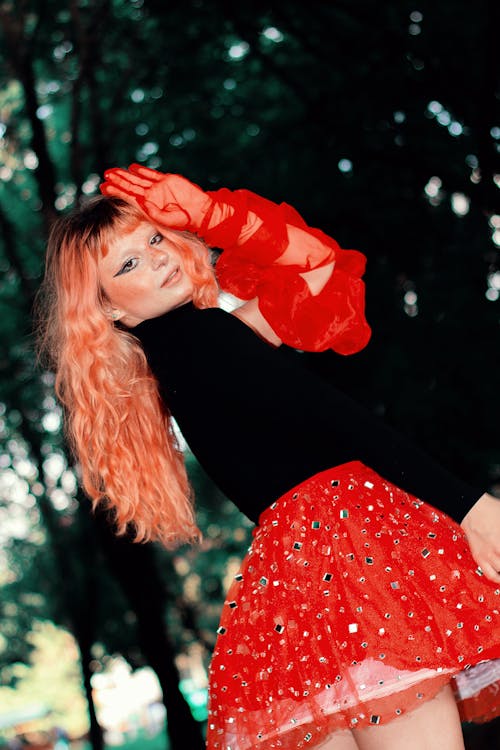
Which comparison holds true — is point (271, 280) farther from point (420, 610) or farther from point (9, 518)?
point (9, 518)

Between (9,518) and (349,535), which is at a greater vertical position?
(349,535)

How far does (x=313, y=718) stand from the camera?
178 centimetres

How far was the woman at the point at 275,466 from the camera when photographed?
178cm

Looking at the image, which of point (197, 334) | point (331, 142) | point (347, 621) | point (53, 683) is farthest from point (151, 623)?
point (53, 683)

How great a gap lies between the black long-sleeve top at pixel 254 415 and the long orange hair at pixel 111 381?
0.19 meters

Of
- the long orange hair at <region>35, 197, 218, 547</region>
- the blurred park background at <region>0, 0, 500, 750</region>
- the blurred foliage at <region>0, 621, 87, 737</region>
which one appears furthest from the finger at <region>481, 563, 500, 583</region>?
the blurred foliage at <region>0, 621, 87, 737</region>

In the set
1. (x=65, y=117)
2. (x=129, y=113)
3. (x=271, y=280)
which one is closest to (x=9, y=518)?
(x=65, y=117)

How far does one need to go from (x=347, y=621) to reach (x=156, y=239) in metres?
1.05

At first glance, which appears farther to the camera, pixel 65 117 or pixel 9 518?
pixel 9 518

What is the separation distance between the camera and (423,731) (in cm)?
176

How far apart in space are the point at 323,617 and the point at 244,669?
243 millimetres

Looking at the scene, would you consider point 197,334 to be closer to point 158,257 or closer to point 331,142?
point 158,257

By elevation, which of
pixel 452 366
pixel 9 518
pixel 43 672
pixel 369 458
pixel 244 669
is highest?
pixel 369 458

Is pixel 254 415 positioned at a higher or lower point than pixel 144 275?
lower
